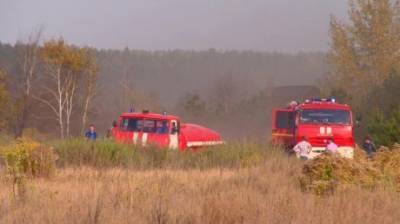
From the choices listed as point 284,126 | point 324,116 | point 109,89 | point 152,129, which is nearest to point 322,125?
point 324,116

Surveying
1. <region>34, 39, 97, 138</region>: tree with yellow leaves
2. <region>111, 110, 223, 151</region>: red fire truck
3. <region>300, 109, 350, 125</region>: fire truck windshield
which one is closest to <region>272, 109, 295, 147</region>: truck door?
<region>300, 109, 350, 125</region>: fire truck windshield

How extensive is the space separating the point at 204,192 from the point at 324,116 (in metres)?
15.8

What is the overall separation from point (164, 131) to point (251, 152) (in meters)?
6.81

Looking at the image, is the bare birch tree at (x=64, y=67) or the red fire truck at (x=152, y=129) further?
the bare birch tree at (x=64, y=67)

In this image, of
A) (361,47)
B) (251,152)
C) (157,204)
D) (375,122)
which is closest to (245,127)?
(361,47)

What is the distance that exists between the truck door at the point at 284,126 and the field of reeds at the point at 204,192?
312 inches

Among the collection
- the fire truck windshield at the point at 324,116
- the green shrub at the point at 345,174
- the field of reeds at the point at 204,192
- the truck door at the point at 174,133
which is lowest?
the field of reeds at the point at 204,192

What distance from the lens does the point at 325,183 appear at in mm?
12039

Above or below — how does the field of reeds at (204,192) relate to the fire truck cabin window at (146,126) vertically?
below

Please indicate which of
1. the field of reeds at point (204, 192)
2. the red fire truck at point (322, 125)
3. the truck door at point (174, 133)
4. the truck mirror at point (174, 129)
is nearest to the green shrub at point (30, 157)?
the field of reeds at point (204, 192)

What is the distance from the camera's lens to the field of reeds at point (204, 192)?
9227 millimetres

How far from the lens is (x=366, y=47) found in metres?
45.5

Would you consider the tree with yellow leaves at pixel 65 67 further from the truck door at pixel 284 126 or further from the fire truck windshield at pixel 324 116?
the fire truck windshield at pixel 324 116

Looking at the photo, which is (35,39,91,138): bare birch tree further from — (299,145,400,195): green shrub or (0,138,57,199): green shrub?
(299,145,400,195): green shrub
